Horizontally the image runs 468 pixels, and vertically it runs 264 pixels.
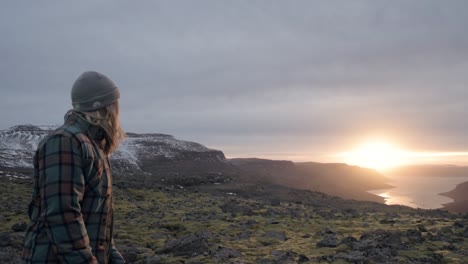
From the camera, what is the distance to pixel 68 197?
12.9 feet

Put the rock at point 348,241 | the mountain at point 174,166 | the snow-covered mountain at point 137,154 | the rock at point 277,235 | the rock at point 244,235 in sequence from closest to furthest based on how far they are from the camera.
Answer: the rock at point 348,241
the rock at point 244,235
the rock at point 277,235
the mountain at point 174,166
the snow-covered mountain at point 137,154

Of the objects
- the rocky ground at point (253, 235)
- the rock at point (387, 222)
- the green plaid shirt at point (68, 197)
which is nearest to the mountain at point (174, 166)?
the rocky ground at point (253, 235)

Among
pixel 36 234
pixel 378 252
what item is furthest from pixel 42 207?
pixel 378 252

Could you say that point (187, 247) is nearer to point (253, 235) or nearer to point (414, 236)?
point (253, 235)

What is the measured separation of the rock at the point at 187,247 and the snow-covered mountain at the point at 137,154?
47289 millimetres

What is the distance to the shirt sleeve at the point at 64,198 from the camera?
3920 millimetres

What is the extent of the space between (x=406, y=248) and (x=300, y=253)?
3.19 metres

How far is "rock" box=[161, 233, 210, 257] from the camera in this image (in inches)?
566

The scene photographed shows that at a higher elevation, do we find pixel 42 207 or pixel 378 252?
pixel 42 207

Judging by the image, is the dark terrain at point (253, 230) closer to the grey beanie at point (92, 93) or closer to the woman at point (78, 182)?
the woman at point (78, 182)

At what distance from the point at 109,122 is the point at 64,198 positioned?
87 cm

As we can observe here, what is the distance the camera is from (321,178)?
9850cm

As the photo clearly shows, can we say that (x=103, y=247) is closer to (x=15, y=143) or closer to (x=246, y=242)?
(x=246, y=242)

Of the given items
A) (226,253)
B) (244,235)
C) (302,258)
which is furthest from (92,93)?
(244,235)
